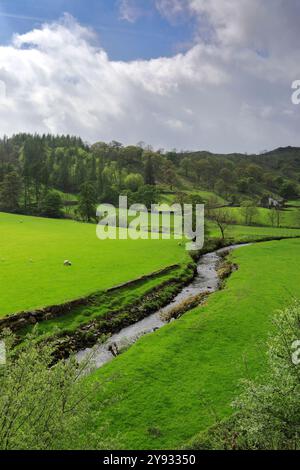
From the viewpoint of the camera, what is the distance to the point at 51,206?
132m

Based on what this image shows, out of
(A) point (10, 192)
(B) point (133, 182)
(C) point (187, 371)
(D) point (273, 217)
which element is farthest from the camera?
(B) point (133, 182)

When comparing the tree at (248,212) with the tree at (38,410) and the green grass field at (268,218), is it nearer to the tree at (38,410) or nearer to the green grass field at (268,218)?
the green grass field at (268,218)

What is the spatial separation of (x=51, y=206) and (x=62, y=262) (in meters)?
83.2

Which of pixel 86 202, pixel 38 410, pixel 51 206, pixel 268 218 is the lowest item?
pixel 38 410

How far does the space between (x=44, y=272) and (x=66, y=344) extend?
19.8 m

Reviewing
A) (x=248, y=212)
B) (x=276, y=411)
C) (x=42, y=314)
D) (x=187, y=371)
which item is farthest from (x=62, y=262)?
(x=248, y=212)

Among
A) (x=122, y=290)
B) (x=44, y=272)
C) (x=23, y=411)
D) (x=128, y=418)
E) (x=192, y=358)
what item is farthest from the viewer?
(x=44, y=272)

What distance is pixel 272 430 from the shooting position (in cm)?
1452

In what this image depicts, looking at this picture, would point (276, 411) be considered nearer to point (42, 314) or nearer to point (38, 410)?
point (38, 410)

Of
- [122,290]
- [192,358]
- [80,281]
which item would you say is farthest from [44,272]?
[192,358]

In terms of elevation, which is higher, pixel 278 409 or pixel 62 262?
pixel 62 262

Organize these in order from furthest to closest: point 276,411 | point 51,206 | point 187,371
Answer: point 51,206 < point 187,371 < point 276,411

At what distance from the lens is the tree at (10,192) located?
443 ft
